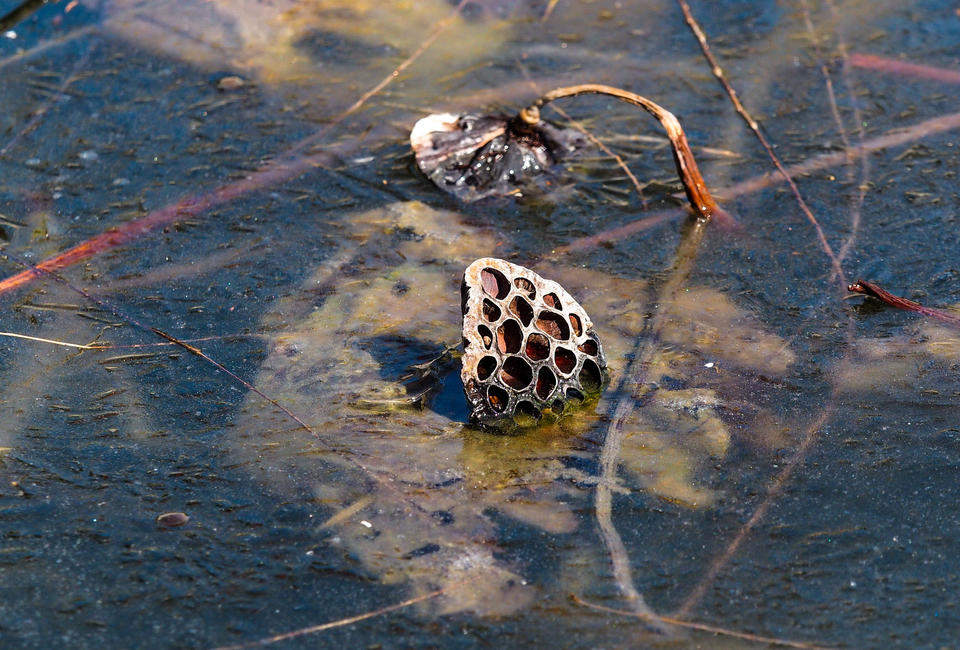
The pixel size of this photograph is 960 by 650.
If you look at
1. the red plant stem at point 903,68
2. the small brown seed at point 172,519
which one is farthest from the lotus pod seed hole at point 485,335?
the red plant stem at point 903,68

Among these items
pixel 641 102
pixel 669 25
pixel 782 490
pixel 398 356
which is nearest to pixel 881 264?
pixel 641 102

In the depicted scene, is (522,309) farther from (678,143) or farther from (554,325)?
(678,143)

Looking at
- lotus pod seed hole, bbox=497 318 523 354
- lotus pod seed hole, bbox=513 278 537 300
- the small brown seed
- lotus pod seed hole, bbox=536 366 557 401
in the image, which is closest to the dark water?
the small brown seed

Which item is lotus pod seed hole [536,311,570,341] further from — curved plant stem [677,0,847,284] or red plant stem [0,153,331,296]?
red plant stem [0,153,331,296]

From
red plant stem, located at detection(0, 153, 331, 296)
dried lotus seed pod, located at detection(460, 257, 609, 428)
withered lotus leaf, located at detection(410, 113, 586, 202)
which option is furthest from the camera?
→ withered lotus leaf, located at detection(410, 113, 586, 202)

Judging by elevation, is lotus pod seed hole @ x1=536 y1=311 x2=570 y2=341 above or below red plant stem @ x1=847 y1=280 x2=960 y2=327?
above

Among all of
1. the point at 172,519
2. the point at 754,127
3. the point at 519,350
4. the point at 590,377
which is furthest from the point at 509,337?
the point at 754,127

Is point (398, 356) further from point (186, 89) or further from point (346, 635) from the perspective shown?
point (186, 89)
